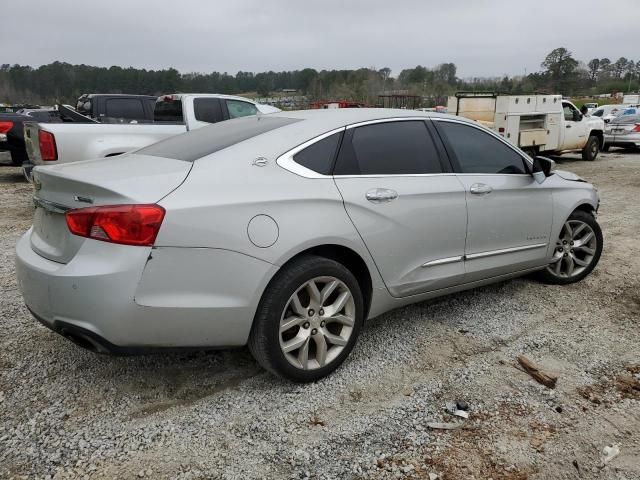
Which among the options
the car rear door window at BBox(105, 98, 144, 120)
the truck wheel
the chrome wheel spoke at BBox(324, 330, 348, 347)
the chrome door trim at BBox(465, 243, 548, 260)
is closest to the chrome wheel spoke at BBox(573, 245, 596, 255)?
the chrome door trim at BBox(465, 243, 548, 260)

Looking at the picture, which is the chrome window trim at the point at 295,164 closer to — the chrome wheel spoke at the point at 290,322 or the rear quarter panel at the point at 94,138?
the chrome wheel spoke at the point at 290,322

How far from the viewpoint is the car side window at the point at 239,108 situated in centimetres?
964

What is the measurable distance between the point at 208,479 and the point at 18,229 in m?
5.81

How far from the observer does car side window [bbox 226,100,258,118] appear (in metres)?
9.64

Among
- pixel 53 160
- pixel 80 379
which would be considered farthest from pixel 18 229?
pixel 80 379

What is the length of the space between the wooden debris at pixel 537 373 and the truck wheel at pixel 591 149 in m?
14.8

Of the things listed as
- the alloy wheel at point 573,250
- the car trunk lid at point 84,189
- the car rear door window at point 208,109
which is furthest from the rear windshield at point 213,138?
the car rear door window at point 208,109

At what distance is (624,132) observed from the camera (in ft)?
58.5

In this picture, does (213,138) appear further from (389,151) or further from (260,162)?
(389,151)

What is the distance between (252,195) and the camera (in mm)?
2750

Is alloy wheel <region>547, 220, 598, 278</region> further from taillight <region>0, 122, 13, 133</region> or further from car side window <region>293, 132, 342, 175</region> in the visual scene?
taillight <region>0, 122, 13, 133</region>

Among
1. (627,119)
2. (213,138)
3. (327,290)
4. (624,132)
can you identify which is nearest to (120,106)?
(213,138)

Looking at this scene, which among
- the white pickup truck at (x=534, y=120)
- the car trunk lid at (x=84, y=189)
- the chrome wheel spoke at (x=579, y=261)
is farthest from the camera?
the white pickup truck at (x=534, y=120)

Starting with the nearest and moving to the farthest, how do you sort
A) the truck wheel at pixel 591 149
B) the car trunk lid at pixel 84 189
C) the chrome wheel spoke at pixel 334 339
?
the car trunk lid at pixel 84 189, the chrome wheel spoke at pixel 334 339, the truck wheel at pixel 591 149
